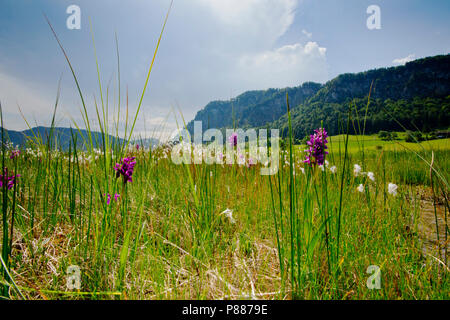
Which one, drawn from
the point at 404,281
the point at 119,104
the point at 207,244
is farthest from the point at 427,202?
the point at 119,104

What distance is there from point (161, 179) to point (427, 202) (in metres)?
4.99

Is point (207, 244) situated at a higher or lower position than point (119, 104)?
lower

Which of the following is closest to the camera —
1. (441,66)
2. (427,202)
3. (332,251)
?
(332,251)

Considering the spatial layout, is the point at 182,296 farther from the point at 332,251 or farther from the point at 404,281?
the point at 404,281

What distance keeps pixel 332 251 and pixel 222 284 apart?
2.66 ft

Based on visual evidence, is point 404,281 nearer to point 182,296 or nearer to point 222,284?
point 222,284

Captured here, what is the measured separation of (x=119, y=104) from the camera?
169 cm

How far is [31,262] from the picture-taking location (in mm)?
1432

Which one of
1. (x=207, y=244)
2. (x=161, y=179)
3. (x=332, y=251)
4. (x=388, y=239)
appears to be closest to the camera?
(x=332, y=251)

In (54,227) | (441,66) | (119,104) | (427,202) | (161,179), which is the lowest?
(427,202)

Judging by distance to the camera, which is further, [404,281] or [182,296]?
[404,281]
